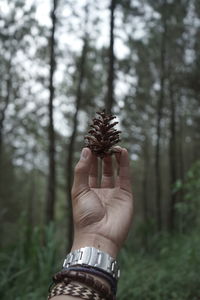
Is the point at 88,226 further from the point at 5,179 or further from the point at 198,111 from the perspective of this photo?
the point at 5,179

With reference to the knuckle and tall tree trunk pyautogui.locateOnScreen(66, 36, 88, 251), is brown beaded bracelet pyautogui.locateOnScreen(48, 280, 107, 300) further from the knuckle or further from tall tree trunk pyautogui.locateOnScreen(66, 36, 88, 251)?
tall tree trunk pyautogui.locateOnScreen(66, 36, 88, 251)

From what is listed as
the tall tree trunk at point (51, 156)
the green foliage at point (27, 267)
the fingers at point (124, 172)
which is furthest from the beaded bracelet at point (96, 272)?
the tall tree trunk at point (51, 156)

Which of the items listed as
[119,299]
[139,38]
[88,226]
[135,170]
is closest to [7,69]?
[139,38]

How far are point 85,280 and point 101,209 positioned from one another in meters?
0.41

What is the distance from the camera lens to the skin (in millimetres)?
1645

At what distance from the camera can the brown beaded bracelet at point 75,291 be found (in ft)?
4.45

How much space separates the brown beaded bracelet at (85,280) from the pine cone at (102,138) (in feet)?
2.12

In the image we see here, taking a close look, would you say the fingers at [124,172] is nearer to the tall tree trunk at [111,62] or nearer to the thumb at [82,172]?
the thumb at [82,172]

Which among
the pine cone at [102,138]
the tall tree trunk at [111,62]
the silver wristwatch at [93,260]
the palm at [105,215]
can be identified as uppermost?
the tall tree trunk at [111,62]

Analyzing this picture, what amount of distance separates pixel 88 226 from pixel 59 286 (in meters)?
0.35

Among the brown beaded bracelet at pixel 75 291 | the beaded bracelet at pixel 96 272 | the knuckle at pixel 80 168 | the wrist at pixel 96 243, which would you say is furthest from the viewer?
the knuckle at pixel 80 168

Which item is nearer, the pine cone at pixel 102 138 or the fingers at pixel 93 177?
the pine cone at pixel 102 138

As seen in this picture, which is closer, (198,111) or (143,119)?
(198,111)

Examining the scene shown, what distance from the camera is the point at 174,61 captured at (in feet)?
50.6
